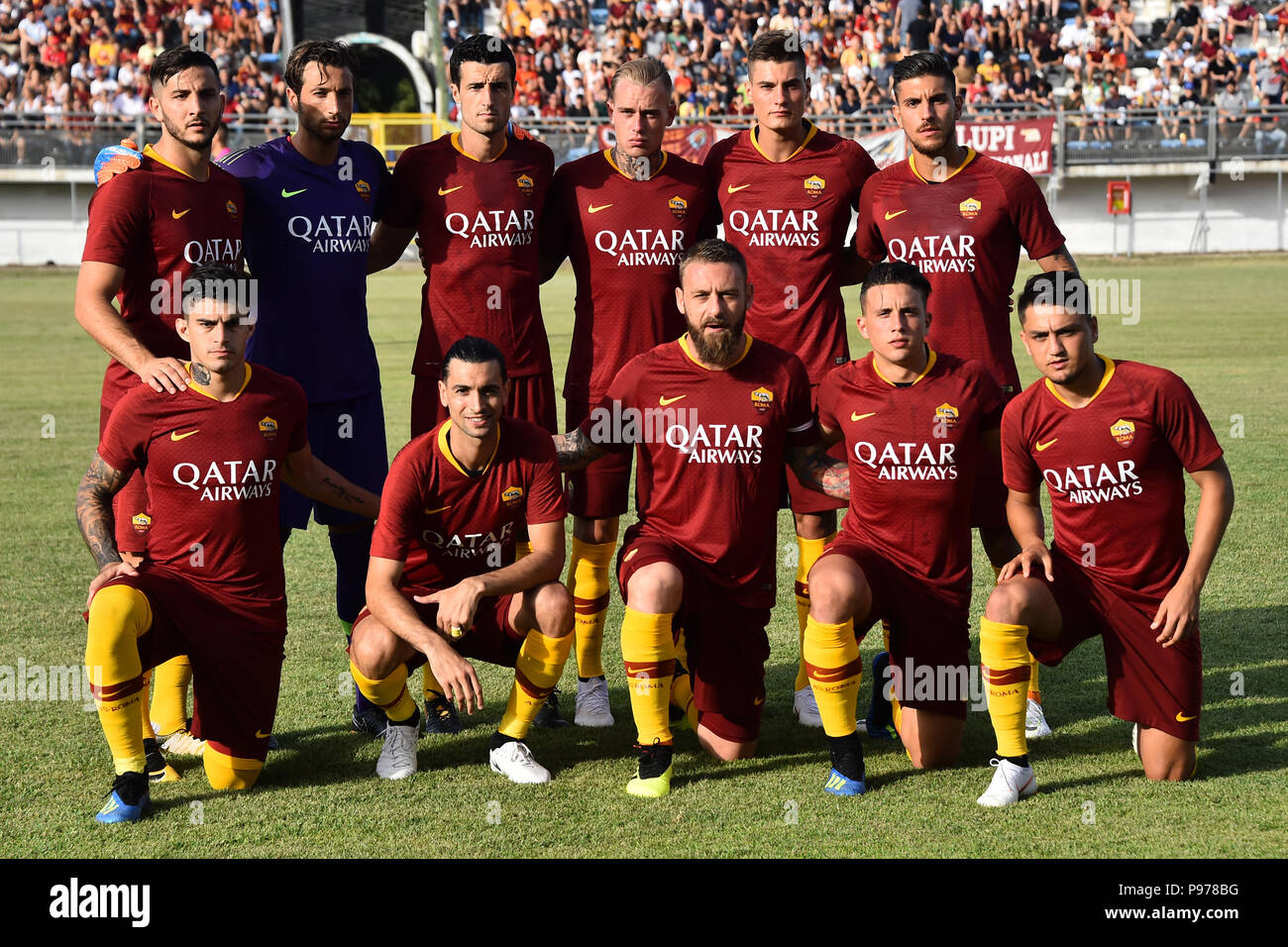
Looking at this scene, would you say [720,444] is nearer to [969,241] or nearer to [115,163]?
[969,241]

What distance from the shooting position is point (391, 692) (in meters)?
5.04

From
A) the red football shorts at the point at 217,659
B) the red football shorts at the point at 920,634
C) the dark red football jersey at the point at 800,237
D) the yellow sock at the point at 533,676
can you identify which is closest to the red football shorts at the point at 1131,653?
the red football shorts at the point at 920,634

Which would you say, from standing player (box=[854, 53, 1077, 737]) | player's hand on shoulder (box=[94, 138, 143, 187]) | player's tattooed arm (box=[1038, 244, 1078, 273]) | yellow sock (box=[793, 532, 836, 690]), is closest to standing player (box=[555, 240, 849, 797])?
yellow sock (box=[793, 532, 836, 690])

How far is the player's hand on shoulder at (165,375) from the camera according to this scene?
4.89 metres

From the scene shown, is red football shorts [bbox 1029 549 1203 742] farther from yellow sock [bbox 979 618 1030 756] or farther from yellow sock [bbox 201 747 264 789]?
yellow sock [bbox 201 747 264 789]

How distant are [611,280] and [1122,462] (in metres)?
2.22

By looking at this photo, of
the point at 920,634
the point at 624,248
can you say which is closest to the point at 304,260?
the point at 624,248

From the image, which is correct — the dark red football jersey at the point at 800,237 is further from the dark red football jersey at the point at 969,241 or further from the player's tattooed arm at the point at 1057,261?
the player's tattooed arm at the point at 1057,261

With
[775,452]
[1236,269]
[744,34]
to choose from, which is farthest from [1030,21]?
[775,452]

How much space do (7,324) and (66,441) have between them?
9.67 m

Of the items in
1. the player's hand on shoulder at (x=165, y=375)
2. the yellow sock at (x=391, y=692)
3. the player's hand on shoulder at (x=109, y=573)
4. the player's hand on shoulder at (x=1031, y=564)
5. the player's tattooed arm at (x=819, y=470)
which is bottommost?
the yellow sock at (x=391, y=692)

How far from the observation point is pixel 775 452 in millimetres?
5281

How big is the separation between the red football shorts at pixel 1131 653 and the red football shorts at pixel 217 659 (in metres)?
2.72

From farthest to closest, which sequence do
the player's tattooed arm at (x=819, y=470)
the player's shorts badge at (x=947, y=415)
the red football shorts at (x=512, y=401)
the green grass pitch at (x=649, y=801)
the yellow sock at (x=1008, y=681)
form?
the red football shorts at (x=512, y=401) → the player's tattooed arm at (x=819, y=470) → the player's shorts badge at (x=947, y=415) → the yellow sock at (x=1008, y=681) → the green grass pitch at (x=649, y=801)
